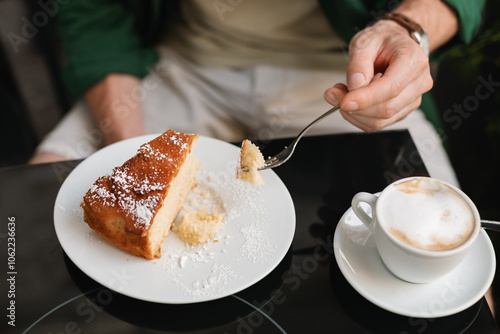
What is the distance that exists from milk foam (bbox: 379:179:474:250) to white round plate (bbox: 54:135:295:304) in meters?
0.22

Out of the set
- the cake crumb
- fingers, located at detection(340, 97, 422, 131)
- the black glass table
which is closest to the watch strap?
fingers, located at detection(340, 97, 422, 131)

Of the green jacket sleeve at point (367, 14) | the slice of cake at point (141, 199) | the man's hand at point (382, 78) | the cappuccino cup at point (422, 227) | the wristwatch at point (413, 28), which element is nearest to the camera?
the cappuccino cup at point (422, 227)

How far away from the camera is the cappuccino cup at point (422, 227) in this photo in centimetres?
81

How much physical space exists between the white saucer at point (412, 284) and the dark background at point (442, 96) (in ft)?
2.98

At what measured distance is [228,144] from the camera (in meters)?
1.18

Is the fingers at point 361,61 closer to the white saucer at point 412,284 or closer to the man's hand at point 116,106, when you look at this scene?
the white saucer at point 412,284

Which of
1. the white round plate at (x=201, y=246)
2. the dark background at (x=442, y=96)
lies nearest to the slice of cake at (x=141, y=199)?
the white round plate at (x=201, y=246)

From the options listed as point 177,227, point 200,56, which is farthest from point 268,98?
point 177,227

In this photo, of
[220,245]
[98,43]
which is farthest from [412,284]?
[98,43]

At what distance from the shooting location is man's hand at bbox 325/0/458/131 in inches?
40.3

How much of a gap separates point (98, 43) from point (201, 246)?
3.21 ft

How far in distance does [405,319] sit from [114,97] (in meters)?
1.11

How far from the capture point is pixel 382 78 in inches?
40.9

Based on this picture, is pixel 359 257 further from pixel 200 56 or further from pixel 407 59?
pixel 200 56
